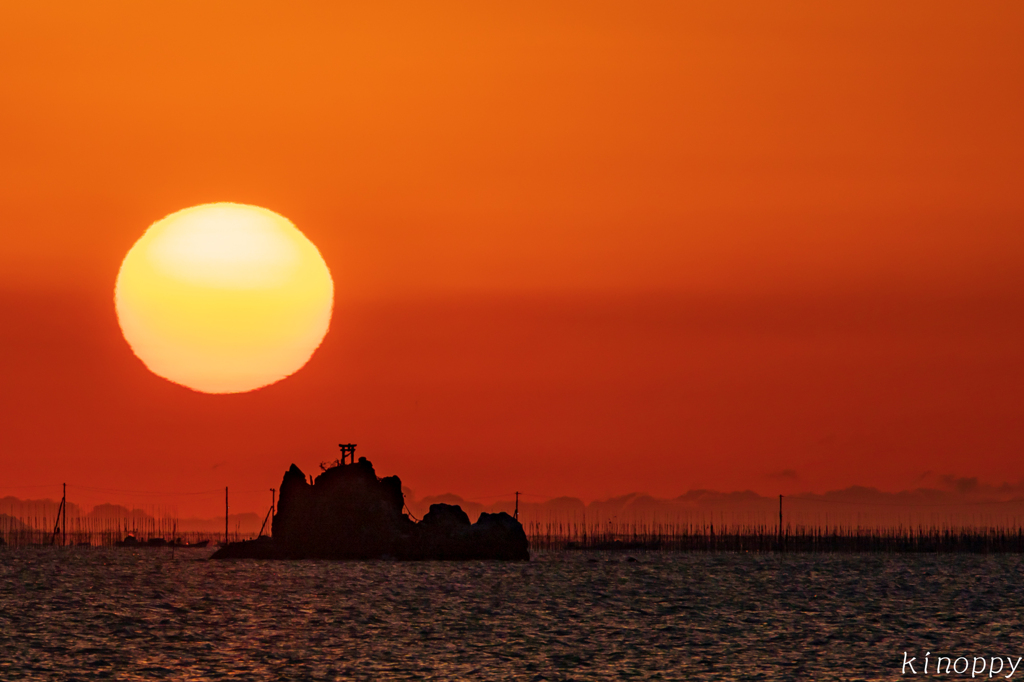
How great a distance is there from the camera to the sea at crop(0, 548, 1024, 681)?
6956 cm

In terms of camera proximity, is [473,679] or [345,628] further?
[345,628]

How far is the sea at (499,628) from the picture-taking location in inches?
2739

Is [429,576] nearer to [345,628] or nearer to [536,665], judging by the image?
[345,628]

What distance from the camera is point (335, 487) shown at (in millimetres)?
198750

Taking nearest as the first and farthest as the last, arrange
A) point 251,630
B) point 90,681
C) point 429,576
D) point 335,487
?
point 90,681
point 251,630
point 429,576
point 335,487

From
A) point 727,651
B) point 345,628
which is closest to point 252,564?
point 345,628

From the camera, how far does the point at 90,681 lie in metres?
64.2

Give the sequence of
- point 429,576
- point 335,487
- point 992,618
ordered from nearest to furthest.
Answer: point 992,618 < point 429,576 < point 335,487

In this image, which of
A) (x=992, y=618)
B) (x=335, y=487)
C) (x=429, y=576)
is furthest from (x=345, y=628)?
(x=335, y=487)

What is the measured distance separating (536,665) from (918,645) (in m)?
22.3

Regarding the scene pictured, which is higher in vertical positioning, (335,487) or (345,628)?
(335,487)

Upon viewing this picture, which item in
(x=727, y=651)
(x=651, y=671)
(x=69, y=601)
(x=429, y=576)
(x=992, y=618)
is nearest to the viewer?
(x=651, y=671)

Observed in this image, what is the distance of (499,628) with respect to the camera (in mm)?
91750

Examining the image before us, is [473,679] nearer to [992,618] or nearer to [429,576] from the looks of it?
[992,618]
